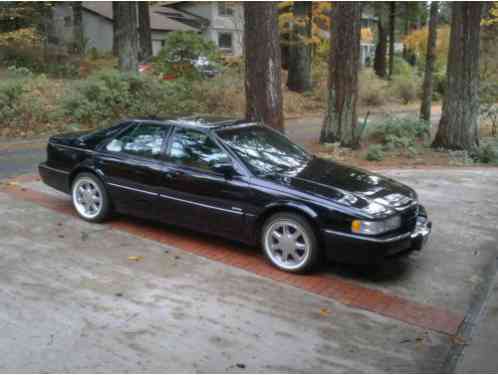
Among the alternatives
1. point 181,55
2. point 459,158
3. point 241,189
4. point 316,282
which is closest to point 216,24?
point 181,55

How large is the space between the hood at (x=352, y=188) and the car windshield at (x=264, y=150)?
0.18m

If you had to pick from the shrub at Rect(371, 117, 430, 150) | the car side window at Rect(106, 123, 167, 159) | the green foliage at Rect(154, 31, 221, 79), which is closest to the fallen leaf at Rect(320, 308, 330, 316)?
the car side window at Rect(106, 123, 167, 159)

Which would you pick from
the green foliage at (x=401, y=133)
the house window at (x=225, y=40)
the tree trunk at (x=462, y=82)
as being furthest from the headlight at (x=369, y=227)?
the house window at (x=225, y=40)

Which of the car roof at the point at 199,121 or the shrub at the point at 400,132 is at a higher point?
the car roof at the point at 199,121

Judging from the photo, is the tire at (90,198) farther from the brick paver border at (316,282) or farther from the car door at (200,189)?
the car door at (200,189)

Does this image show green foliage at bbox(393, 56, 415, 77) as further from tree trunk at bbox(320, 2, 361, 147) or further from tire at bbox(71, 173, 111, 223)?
tire at bbox(71, 173, 111, 223)

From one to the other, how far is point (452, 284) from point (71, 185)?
4800 millimetres

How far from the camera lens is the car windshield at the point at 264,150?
6.02m

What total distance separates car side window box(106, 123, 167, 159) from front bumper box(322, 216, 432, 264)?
7.91 feet

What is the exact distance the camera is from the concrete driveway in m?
3.94

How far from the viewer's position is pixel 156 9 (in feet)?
149

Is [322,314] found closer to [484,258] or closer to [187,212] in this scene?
[187,212]

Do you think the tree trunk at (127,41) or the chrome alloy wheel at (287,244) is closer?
the chrome alloy wheel at (287,244)

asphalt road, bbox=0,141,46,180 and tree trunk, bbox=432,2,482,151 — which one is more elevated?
tree trunk, bbox=432,2,482,151
